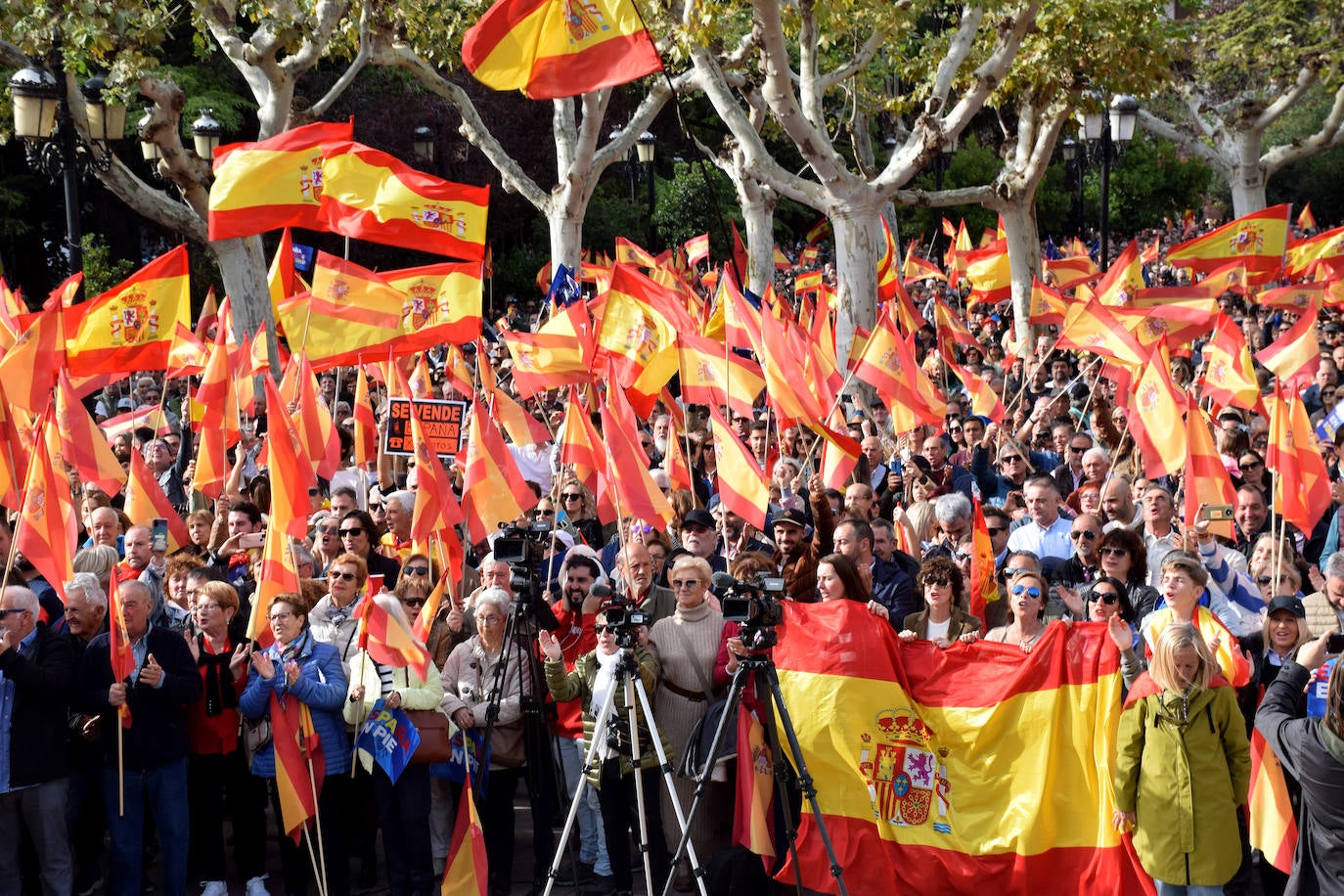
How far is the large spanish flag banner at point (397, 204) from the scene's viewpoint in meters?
11.0

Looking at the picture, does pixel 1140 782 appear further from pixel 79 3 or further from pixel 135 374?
pixel 135 374

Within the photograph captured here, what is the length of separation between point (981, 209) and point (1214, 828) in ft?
131

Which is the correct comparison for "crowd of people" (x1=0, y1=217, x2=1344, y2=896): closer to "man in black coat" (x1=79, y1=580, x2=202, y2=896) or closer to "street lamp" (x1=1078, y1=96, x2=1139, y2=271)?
"man in black coat" (x1=79, y1=580, x2=202, y2=896)

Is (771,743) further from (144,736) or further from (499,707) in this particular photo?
(144,736)

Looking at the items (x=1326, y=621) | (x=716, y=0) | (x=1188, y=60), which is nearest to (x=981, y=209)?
(x=1188, y=60)

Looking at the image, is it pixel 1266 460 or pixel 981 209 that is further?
pixel 981 209

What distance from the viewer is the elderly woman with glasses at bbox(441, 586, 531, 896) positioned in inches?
303

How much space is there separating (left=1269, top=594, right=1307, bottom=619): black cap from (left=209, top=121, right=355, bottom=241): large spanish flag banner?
675 cm

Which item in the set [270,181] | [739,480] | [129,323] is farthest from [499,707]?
[129,323]

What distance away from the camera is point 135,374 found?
853 inches

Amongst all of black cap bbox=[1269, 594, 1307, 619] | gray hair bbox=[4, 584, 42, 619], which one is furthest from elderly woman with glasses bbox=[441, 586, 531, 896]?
black cap bbox=[1269, 594, 1307, 619]

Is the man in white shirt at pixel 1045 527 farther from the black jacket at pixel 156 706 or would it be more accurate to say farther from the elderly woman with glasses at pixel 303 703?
the black jacket at pixel 156 706

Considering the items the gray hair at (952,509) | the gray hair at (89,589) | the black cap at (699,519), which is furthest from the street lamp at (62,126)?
the gray hair at (952,509)

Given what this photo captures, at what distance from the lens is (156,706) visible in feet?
24.2
